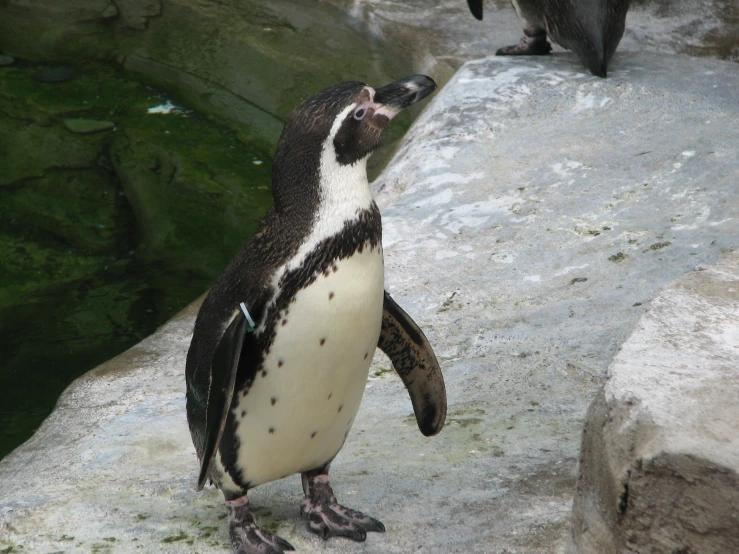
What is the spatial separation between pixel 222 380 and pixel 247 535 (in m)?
0.41

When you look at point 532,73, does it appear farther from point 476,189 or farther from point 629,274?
A: point 629,274

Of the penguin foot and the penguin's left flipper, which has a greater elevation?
the penguin's left flipper

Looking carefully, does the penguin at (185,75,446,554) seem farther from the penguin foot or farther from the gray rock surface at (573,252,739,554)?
the penguin foot

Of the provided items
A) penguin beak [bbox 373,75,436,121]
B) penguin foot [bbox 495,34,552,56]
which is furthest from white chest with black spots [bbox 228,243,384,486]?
penguin foot [bbox 495,34,552,56]

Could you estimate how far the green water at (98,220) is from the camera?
430cm

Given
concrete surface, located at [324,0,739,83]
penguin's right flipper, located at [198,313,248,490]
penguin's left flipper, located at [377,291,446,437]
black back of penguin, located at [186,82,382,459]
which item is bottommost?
concrete surface, located at [324,0,739,83]

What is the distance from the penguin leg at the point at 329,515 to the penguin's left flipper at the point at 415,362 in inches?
11.2

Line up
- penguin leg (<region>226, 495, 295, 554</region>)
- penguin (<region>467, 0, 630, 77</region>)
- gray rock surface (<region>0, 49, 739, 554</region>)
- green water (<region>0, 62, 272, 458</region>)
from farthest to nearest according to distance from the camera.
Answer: penguin (<region>467, 0, 630, 77</region>) < green water (<region>0, 62, 272, 458</region>) < gray rock surface (<region>0, 49, 739, 554</region>) < penguin leg (<region>226, 495, 295, 554</region>)

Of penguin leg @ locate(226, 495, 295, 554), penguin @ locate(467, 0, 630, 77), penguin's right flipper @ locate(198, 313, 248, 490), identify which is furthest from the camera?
penguin @ locate(467, 0, 630, 77)

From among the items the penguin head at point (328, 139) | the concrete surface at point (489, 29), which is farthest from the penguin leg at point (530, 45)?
the penguin head at point (328, 139)

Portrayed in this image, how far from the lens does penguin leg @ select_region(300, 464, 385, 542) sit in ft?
6.96

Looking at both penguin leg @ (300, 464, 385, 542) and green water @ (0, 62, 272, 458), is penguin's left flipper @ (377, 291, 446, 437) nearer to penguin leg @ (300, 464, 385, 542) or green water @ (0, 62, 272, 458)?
penguin leg @ (300, 464, 385, 542)

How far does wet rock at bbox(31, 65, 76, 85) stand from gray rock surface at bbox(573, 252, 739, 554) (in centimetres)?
583

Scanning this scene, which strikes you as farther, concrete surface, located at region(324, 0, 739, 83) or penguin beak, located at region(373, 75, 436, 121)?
concrete surface, located at region(324, 0, 739, 83)
